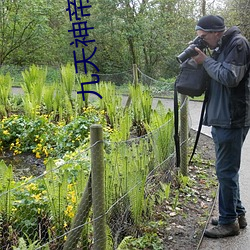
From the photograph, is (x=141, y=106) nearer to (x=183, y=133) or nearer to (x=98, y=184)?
(x=183, y=133)

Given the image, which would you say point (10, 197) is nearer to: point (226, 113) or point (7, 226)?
point (7, 226)

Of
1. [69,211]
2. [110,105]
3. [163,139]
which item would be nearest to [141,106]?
[110,105]

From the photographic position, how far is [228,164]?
2.95 m

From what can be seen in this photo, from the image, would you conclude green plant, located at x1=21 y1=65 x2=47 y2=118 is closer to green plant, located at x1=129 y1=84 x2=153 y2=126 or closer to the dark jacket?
green plant, located at x1=129 y1=84 x2=153 y2=126

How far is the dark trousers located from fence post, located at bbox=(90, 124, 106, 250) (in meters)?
1.09

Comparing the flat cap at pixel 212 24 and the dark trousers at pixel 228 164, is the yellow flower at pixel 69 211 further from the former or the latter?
the flat cap at pixel 212 24

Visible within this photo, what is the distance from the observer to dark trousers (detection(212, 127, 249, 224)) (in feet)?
9.44

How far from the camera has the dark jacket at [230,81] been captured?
106 inches

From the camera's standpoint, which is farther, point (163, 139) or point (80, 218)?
point (163, 139)

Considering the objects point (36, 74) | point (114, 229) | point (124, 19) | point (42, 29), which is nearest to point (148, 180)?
point (114, 229)

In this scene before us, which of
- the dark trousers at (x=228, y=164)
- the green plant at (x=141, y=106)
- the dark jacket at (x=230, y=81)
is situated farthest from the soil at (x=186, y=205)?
the green plant at (x=141, y=106)

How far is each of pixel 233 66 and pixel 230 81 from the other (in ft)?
0.36

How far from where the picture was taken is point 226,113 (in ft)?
9.29

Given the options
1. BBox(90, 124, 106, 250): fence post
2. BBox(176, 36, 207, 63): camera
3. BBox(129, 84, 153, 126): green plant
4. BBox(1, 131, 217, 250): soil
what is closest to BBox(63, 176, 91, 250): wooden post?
BBox(90, 124, 106, 250): fence post
